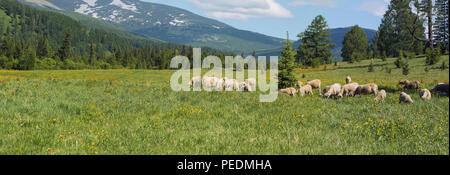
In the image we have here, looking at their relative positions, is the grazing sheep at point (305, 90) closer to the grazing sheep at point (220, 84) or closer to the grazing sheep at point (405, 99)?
the grazing sheep at point (405, 99)

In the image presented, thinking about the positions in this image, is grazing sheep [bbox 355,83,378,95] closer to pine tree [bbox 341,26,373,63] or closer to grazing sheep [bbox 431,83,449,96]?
grazing sheep [bbox 431,83,449,96]

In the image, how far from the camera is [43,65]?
108 m

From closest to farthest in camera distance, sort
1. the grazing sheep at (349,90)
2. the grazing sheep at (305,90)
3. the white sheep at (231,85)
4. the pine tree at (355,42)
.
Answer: the grazing sheep at (349,90) < the grazing sheep at (305,90) < the white sheep at (231,85) < the pine tree at (355,42)

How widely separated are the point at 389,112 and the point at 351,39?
96829 mm

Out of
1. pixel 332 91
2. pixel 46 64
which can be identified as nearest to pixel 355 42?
pixel 332 91

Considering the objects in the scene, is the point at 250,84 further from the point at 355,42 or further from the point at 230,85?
the point at 355,42

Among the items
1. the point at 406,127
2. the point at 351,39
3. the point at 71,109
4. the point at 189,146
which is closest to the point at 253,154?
the point at 189,146

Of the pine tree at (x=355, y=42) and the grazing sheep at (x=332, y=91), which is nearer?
the grazing sheep at (x=332, y=91)

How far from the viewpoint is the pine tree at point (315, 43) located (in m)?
85.4

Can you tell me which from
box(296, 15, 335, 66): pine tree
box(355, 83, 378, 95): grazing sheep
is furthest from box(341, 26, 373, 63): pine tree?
box(355, 83, 378, 95): grazing sheep

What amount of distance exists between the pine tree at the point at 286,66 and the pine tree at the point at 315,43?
6392cm

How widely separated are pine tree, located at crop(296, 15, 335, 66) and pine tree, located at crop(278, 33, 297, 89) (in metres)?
63.9

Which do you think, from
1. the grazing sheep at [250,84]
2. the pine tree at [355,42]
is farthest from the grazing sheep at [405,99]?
the pine tree at [355,42]
